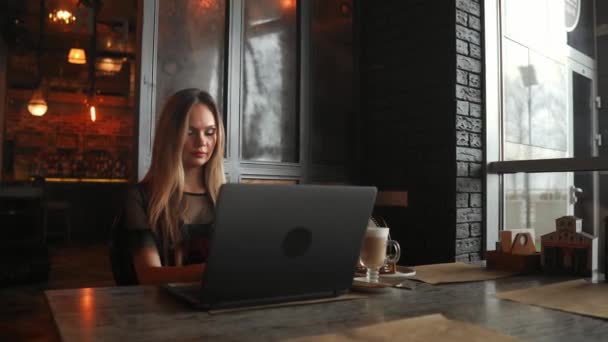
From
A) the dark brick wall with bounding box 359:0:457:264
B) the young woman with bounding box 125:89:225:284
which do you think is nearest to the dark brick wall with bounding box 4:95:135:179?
the dark brick wall with bounding box 359:0:457:264

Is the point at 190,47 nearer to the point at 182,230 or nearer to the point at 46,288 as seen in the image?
the point at 182,230

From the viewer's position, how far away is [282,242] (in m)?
0.90

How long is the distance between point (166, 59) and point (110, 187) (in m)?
5.54

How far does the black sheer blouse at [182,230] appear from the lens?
1.56m

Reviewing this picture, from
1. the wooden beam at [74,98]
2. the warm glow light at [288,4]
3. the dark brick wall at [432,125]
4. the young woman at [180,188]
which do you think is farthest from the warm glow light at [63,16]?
the young woman at [180,188]

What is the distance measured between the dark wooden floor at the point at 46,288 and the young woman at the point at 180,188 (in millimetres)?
346

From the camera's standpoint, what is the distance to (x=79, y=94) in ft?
28.0

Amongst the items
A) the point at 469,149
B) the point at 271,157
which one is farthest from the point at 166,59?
the point at 469,149

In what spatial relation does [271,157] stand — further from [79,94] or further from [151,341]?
[79,94]

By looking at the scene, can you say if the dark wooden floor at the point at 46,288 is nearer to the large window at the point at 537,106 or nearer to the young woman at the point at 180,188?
the young woman at the point at 180,188

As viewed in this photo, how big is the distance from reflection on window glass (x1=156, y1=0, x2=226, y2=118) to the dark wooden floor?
127 centimetres

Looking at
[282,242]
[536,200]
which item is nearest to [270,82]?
[536,200]

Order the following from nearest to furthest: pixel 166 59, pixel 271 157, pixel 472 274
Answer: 1. pixel 472 274
2. pixel 166 59
3. pixel 271 157

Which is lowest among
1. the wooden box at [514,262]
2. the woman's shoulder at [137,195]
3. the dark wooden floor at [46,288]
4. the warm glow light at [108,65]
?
the dark wooden floor at [46,288]
